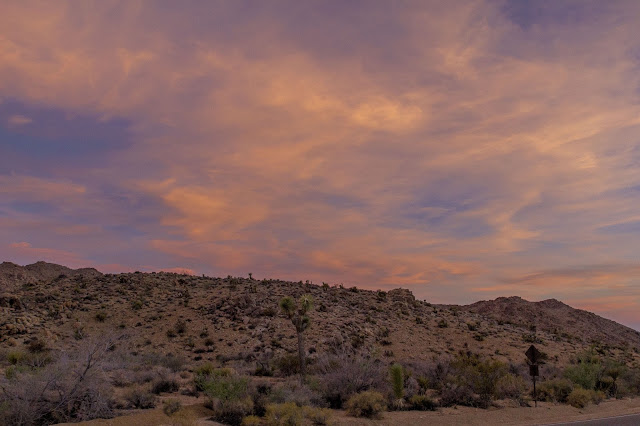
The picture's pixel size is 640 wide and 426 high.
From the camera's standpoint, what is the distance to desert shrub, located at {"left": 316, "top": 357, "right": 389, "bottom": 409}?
812 inches

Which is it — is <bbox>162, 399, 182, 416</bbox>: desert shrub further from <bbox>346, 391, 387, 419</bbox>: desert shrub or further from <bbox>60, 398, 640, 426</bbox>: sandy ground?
<bbox>346, 391, 387, 419</bbox>: desert shrub

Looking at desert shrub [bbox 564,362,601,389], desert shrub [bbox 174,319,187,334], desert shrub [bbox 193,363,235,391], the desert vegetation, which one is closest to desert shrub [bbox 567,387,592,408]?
the desert vegetation

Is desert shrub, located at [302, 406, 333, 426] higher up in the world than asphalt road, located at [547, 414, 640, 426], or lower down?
lower down

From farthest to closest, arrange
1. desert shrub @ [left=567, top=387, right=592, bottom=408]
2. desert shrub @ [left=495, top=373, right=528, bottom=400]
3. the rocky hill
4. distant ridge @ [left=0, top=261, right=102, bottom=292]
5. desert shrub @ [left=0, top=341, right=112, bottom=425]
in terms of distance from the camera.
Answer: distant ridge @ [left=0, top=261, right=102, bottom=292]
the rocky hill
desert shrub @ [left=495, top=373, right=528, bottom=400]
desert shrub @ [left=567, top=387, right=592, bottom=408]
desert shrub @ [left=0, top=341, right=112, bottom=425]

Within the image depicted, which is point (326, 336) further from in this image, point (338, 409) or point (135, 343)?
point (338, 409)

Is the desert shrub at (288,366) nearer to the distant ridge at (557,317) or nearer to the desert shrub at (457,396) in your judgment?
the desert shrub at (457,396)

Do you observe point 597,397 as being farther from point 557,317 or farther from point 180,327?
point 557,317

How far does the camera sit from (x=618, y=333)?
95875 millimetres

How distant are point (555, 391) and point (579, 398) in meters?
1.93

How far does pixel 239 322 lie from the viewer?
51.8 metres

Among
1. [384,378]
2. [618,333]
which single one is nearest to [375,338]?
[384,378]

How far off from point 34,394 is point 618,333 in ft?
360

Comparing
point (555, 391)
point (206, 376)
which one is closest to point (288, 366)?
point (206, 376)

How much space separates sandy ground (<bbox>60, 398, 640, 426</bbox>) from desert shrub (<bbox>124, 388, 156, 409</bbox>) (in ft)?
2.39
